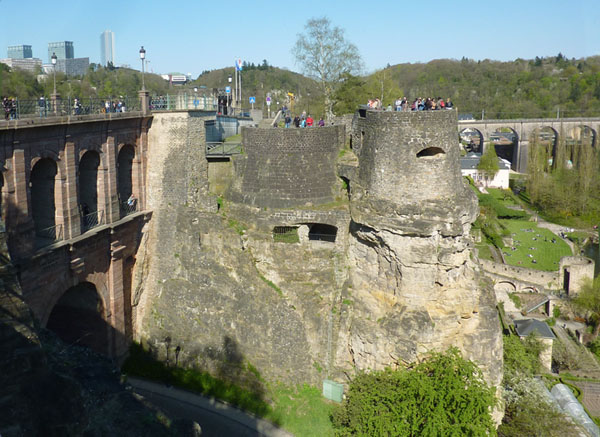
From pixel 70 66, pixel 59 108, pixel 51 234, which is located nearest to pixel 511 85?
pixel 70 66

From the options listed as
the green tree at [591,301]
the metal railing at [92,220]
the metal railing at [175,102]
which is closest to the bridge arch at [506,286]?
the green tree at [591,301]

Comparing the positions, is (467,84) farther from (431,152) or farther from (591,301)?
(431,152)

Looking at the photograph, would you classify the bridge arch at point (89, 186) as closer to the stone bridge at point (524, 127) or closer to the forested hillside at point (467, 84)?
the forested hillside at point (467, 84)

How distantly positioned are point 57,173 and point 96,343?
23.8ft

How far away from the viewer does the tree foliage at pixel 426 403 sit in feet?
62.2

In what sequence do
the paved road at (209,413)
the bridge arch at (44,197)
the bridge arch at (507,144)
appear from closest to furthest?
the bridge arch at (44,197) → the paved road at (209,413) → the bridge arch at (507,144)

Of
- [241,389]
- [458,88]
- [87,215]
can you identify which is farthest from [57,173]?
[458,88]

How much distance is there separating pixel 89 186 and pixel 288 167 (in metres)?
7.55

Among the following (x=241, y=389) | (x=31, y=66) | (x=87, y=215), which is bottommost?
(x=241, y=389)

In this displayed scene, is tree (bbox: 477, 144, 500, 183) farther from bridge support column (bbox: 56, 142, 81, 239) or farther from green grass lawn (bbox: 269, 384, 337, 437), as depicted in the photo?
bridge support column (bbox: 56, 142, 81, 239)

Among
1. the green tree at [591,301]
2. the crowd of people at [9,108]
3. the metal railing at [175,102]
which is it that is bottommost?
the green tree at [591,301]

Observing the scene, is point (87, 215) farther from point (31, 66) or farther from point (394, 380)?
point (31, 66)

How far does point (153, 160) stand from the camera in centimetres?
2480

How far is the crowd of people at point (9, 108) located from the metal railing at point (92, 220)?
4260 mm
